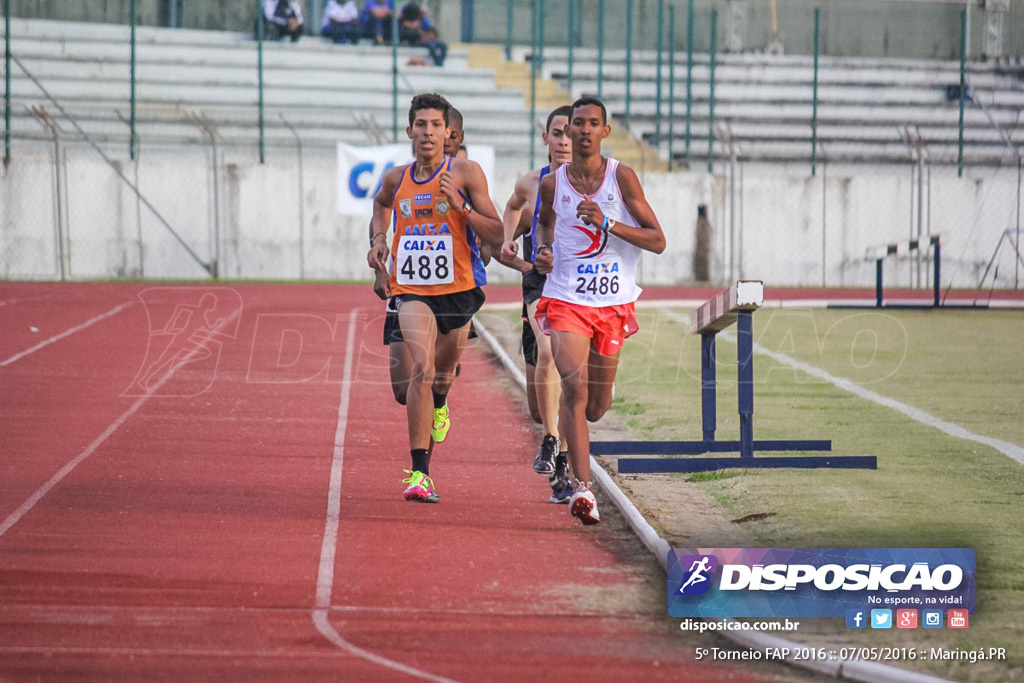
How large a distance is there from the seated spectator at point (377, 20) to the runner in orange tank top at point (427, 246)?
897 inches

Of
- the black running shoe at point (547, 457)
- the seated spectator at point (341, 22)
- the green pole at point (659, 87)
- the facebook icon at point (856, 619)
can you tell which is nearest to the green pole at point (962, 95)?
the green pole at point (659, 87)

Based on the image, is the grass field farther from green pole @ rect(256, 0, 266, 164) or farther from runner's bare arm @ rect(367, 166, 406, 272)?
green pole @ rect(256, 0, 266, 164)

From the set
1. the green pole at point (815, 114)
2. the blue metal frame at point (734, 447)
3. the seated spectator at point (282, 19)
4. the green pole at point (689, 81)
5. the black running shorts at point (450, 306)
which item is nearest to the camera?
the black running shorts at point (450, 306)

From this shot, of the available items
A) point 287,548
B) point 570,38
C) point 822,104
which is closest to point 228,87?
point 570,38

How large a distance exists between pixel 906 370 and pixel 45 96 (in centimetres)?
1768

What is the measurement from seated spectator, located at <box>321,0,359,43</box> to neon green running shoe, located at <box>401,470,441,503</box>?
23234 millimetres

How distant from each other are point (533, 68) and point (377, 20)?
4.00 meters

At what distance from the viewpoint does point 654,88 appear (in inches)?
1182

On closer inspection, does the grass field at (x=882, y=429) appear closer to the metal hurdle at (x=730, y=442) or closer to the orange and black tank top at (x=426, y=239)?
the metal hurdle at (x=730, y=442)

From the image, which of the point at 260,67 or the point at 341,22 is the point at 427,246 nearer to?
the point at 260,67

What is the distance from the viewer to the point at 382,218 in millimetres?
7766

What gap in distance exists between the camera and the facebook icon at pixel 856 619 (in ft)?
17.5

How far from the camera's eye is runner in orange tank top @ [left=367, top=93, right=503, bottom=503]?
751 centimetres

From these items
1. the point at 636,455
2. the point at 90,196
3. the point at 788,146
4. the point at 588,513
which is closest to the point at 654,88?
the point at 788,146
